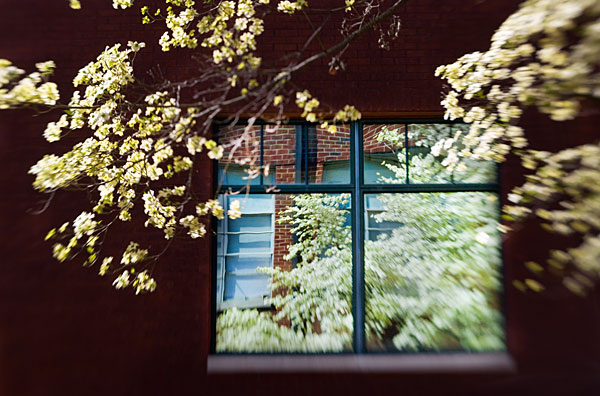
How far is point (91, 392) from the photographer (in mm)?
4438

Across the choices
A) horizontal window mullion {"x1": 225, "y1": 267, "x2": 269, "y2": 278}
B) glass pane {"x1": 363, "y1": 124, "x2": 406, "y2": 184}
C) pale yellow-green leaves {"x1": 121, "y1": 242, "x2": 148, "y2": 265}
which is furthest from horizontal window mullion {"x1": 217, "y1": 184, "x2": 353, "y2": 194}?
pale yellow-green leaves {"x1": 121, "y1": 242, "x2": 148, "y2": 265}

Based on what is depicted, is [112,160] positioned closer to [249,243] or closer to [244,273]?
[249,243]

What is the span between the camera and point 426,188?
4.64 metres

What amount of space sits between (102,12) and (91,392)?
158 inches

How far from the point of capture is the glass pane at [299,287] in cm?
455

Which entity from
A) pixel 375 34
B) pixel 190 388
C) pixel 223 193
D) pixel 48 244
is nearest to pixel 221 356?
pixel 190 388

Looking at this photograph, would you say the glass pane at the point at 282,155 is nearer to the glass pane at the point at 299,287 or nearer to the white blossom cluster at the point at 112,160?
the glass pane at the point at 299,287

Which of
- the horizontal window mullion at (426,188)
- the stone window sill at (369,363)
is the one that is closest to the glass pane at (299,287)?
the stone window sill at (369,363)

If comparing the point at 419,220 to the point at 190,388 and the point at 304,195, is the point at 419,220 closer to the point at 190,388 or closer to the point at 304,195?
the point at 304,195

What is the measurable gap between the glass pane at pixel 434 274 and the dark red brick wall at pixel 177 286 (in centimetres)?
25

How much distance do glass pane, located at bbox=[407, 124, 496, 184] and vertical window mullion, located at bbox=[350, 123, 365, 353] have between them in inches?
22.0

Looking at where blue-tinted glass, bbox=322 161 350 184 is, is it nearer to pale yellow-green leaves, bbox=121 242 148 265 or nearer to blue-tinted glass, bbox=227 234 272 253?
blue-tinted glass, bbox=227 234 272 253

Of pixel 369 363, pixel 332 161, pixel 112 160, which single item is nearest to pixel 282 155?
pixel 332 161

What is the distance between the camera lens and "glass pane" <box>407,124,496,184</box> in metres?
4.64
